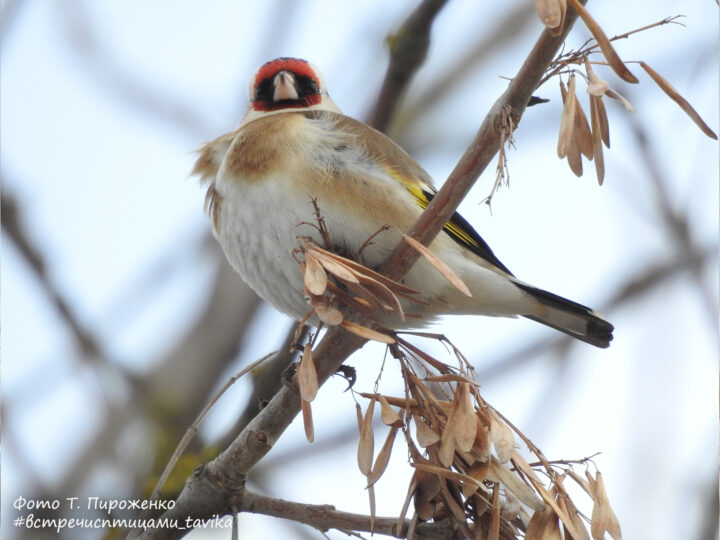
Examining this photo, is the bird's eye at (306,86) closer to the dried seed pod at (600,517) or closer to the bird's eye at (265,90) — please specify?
the bird's eye at (265,90)

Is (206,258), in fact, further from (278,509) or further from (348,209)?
(278,509)

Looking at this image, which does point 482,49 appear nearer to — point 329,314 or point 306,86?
point 306,86

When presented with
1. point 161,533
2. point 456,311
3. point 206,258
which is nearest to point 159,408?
point 161,533

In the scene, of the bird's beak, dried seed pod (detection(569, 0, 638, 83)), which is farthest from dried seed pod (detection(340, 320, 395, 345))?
the bird's beak

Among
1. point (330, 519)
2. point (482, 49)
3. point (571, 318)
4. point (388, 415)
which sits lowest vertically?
point (330, 519)

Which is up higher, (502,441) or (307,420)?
(502,441)

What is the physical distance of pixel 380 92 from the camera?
2881 millimetres

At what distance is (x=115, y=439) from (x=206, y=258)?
1425 mm

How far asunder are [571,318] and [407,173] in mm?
833

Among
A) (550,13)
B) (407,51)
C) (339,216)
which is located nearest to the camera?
(550,13)

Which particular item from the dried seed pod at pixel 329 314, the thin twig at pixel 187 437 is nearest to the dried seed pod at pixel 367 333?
the dried seed pod at pixel 329 314

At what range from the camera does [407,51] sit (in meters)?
2.77

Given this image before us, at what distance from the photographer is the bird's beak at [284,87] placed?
13.6 ft

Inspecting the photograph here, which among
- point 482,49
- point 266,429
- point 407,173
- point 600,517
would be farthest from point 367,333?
point 482,49
